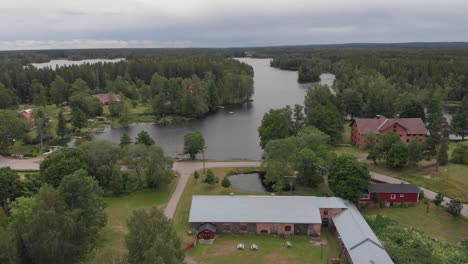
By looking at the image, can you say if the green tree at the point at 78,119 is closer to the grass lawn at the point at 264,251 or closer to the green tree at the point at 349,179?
the grass lawn at the point at 264,251

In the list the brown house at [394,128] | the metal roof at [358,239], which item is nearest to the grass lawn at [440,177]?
the brown house at [394,128]

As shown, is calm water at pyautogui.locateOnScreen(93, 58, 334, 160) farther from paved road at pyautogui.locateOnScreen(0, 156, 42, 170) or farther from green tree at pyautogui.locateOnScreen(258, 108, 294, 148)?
paved road at pyautogui.locateOnScreen(0, 156, 42, 170)

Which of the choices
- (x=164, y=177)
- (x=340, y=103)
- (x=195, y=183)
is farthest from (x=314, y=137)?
(x=340, y=103)

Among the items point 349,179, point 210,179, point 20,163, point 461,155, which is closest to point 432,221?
point 349,179

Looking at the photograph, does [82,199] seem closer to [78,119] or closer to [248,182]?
[248,182]

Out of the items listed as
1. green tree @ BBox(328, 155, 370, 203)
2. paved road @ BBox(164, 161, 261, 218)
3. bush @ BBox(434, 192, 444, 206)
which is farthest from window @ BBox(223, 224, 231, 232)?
bush @ BBox(434, 192, 444, 206)

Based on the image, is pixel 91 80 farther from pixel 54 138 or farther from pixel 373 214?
pixel 373 214
